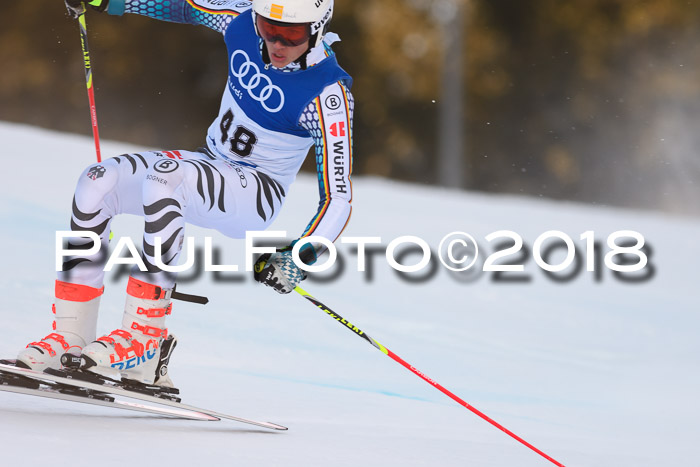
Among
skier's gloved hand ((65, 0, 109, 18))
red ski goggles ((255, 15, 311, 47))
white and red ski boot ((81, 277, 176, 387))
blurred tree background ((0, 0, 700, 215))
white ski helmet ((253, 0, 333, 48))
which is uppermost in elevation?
blurred tree background ((0, 0, 700, 215))

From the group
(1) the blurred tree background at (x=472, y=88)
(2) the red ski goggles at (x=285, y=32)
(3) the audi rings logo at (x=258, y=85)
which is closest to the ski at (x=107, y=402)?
(3) the audi rings logo at (x=258, y=85)

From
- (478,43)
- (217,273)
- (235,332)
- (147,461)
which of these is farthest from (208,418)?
(478,43)

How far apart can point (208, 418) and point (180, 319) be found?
2.52 metres

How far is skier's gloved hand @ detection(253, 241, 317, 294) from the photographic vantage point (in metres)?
3.87

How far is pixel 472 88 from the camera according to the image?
81.1 feet

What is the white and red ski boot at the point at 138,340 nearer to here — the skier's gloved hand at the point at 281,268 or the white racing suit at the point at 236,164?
the white racing suit at the point at 236,164

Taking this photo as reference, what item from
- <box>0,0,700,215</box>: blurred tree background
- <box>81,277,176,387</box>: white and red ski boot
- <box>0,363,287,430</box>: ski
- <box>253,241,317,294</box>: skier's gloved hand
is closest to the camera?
<box>0,363,287,430</box>: ski

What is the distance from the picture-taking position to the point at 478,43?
80.8 feet

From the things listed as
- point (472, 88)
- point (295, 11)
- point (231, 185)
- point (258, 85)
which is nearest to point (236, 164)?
point (231, 185)

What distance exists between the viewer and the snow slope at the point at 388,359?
3.83 meters

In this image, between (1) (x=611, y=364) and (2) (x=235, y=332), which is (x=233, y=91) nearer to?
(2) (x=235, y=332)

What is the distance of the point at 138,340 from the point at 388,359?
3.06 meters

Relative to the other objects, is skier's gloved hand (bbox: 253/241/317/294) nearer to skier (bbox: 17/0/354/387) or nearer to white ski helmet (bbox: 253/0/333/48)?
skier (bbox: 17/0/354/387)

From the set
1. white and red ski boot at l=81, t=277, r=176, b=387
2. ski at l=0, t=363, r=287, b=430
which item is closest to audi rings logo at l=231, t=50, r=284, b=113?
white and red ski boot at l=81, t=277, r=176, b=387
